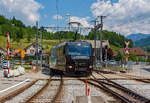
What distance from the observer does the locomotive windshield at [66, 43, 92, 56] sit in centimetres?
1853

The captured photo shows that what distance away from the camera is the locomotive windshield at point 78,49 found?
18.5 m

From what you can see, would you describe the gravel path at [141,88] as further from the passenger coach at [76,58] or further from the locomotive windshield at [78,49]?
the locomotive windshield at [78,49]

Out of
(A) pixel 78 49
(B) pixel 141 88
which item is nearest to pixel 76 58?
(A) pixel 78 49

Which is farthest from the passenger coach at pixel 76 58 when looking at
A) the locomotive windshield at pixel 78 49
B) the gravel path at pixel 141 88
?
the gravel path at pixel 141 88

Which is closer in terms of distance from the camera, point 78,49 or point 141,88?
point 141,88

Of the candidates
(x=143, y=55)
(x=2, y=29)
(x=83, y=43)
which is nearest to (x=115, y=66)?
(x=83, y=43)

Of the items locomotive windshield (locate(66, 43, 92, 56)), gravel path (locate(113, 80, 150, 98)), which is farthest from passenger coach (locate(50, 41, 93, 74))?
gravel path (locate(113, 80, 150, 98))

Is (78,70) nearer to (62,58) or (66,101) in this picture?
(62,58)

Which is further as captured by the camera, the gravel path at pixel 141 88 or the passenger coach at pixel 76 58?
the passenger coach at pixel 76 58

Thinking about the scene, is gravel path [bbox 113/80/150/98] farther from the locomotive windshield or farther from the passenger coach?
the locomotive windshield

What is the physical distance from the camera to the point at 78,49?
1875cm

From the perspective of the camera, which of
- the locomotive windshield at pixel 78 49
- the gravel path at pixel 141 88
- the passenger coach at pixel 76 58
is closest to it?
the gravel path at pixel 141 88

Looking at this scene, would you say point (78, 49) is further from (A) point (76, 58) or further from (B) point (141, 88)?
(B) point (141, 88)

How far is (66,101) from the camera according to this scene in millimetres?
8672
